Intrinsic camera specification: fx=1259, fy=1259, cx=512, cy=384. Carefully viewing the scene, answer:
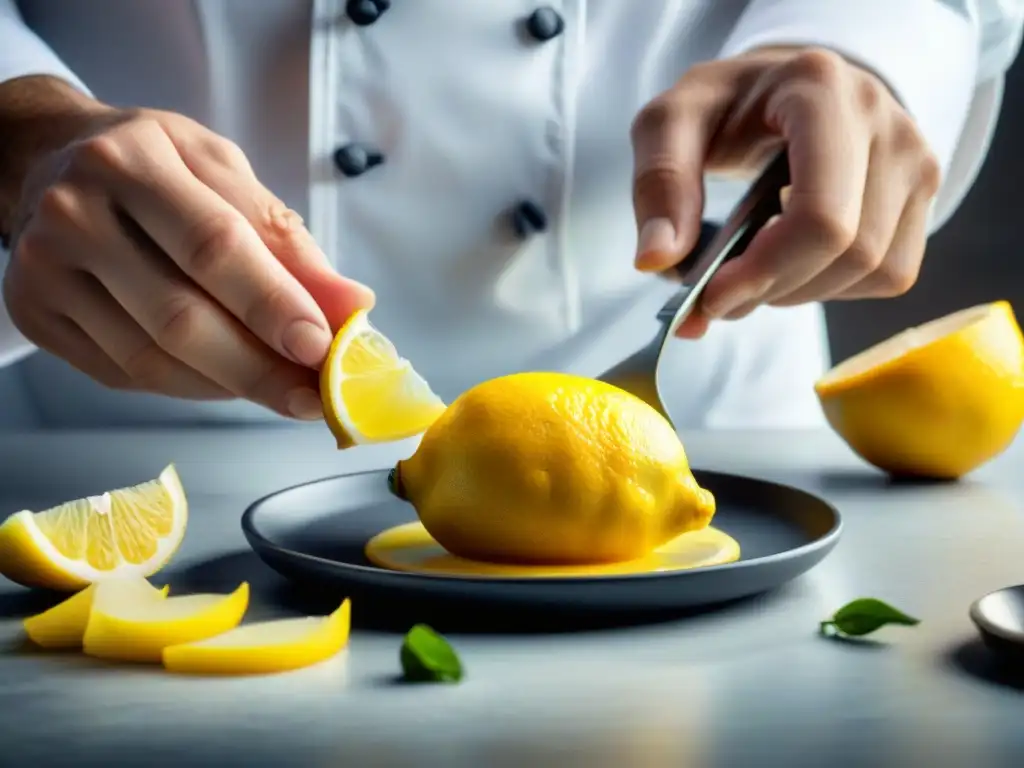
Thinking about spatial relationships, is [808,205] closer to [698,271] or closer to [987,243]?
[698,271]

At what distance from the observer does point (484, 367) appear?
4.25 feet

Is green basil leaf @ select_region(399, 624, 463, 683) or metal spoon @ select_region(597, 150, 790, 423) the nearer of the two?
green basil leaf @ select_region(399, 624, 463, 683)

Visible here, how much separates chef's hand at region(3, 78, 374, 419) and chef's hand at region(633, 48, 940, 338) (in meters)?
0.29

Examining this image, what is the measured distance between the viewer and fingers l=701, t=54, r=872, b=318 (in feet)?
3.07

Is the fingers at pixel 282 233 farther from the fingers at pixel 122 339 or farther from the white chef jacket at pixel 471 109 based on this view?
the white chef jacket at pixel 471 109

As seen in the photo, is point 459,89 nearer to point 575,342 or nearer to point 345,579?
point 575,342

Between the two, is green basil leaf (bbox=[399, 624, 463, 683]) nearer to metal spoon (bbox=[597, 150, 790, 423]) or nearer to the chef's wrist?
metal spoon (bbox=[597, 150, 790, 423])

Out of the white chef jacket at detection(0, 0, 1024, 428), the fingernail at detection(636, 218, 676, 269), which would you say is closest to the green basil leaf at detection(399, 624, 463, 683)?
the fingernail at detection(636, 218, 676, 269)

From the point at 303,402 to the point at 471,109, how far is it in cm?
51

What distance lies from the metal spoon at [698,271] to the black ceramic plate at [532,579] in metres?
0.08

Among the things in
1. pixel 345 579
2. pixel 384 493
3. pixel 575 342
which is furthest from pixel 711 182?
pixel 345 579

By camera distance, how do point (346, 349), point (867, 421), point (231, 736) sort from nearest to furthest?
point (231, 736) < point (346, 349) < point (867, 421)

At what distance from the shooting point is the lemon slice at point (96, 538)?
0.67 m

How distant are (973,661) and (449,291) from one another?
0.77 metres
